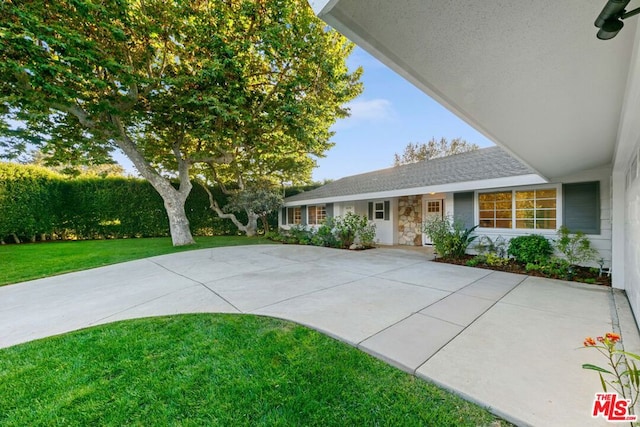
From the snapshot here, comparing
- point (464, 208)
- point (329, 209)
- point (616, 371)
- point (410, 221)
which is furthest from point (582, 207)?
point (329, 209)

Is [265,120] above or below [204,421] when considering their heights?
above

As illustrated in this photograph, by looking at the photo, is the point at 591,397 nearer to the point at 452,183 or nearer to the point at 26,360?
the point at 26,360

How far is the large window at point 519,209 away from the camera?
680 cm

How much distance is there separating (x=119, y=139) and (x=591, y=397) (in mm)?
13569

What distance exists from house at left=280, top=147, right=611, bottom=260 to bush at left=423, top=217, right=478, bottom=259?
53 cm

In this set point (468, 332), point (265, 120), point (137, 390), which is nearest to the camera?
point (137, 390)

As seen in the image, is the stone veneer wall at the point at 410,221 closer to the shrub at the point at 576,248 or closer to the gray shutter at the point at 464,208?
the gray shutter at the point at 464,208

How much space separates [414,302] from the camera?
13.2ft

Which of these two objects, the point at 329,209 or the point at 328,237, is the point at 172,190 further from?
the point at 329,209

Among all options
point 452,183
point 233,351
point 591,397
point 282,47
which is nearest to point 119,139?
point 282,47

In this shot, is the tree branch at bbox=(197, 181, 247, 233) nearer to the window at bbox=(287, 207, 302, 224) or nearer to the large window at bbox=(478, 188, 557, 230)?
the window at bbox=(287, 207, 302, 224)

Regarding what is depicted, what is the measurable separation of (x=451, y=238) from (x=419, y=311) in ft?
15.3

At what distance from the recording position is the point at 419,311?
3.66 m

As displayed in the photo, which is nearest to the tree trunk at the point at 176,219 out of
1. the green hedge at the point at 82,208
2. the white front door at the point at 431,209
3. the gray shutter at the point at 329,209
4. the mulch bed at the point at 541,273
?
the green hedge at the point at 82,208
